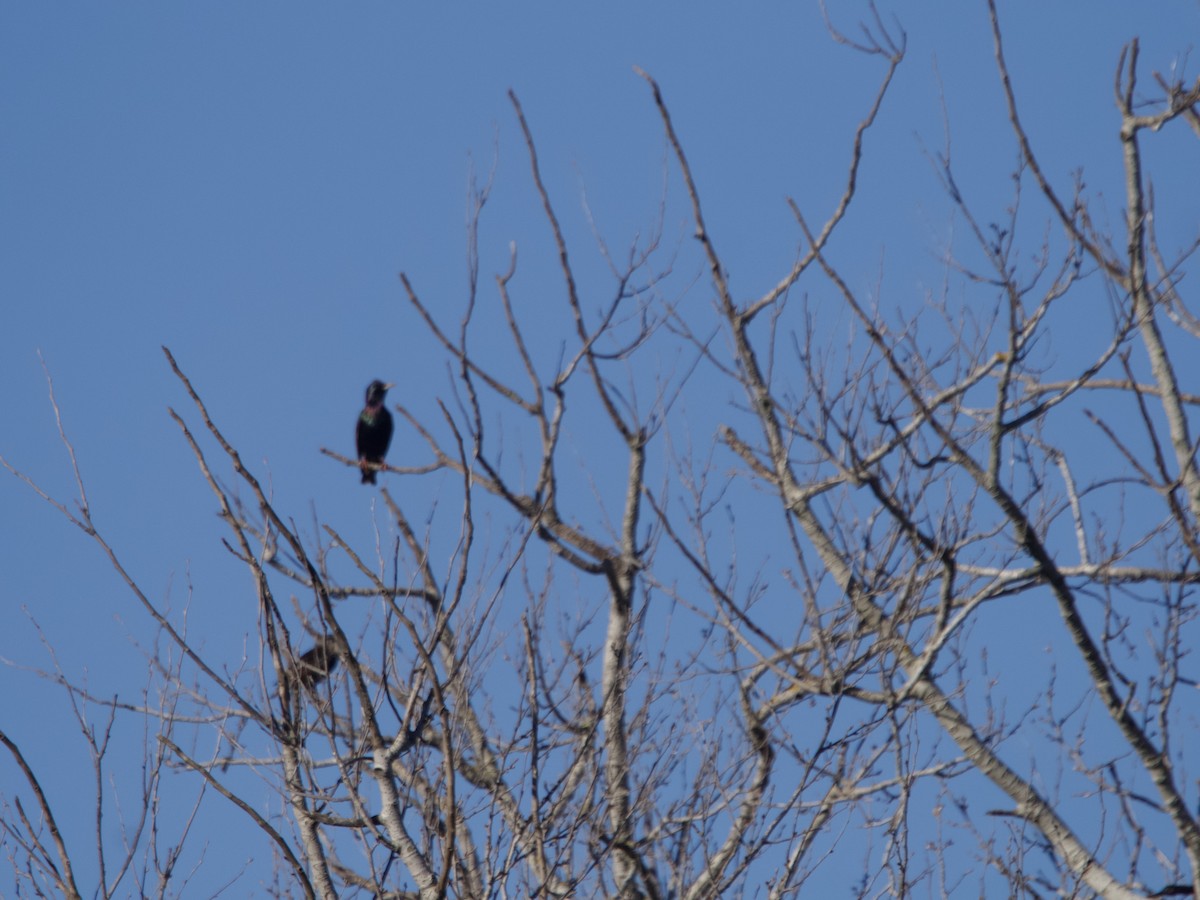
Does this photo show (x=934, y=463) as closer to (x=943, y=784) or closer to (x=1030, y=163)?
(x=1030, y=163)

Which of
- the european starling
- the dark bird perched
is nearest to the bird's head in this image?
the european starling

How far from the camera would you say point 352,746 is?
3029 millimetres

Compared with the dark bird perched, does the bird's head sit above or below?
above

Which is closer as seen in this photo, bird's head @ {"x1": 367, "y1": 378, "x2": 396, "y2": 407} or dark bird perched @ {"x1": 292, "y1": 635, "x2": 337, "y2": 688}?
dark bird perched @ {"x1": 292, "y1": 635, "x2": 337, "y2": 688}

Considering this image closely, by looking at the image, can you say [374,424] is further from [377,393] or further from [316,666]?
[316,666]

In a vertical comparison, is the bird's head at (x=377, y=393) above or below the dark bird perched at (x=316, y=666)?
above

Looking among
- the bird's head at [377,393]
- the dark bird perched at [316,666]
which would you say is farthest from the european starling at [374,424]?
the dark bird perched at [316,666]

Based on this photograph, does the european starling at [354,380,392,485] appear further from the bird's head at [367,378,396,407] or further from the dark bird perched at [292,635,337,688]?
the dark bird perched at [292,635,337,688]

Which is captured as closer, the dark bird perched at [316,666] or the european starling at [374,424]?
the dark bird perched at [316,666]

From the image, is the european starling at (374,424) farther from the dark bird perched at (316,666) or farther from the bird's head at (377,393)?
the dark bird perched at (316,666)

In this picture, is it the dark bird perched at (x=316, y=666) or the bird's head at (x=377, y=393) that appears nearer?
the dark bird perched at (x=316, y=666)

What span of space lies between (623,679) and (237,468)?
7.07 ft

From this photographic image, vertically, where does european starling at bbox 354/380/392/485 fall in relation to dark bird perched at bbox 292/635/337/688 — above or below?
above

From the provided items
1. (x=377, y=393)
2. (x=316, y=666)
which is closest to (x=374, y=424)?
(x=377, y=393)
